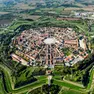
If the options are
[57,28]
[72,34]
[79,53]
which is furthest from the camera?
[57,28]

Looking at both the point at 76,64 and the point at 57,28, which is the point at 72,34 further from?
the point at 76,64

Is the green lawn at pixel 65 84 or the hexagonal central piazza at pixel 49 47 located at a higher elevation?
the hexagonal central piazza at pixel 49 47

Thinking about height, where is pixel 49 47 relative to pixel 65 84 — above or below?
above

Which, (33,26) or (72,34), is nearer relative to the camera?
(72,34)

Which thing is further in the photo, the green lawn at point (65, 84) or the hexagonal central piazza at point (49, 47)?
the hexagonal central piazza at point (49, 47)

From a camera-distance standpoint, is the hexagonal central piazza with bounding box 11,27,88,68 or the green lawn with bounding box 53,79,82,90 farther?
the hexagonal central piazza with bounding box 11,27,88,68

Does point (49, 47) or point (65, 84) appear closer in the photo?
point (65, 84)

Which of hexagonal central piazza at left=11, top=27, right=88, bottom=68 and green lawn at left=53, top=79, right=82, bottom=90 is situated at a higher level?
hexagonal central piazza at left=11, top=27, right=88, bottom=68

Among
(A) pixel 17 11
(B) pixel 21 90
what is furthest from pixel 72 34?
(A) pixel 17 11
